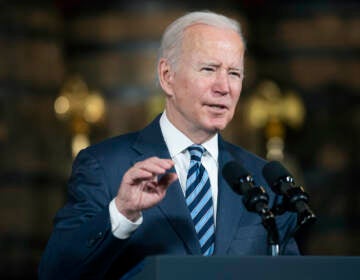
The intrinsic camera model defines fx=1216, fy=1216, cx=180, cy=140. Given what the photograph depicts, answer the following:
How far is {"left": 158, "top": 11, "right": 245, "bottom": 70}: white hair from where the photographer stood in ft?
11.0

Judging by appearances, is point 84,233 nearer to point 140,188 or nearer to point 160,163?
point 140,188

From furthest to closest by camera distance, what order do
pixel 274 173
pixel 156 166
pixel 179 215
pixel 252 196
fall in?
pixel 179 215 < pixel 274 173 < pixel 252 196 < pixel 156 166

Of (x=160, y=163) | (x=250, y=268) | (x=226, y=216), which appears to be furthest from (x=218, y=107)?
(x=250, y=268)

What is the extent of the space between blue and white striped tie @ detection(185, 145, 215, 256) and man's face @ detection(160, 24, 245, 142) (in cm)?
9

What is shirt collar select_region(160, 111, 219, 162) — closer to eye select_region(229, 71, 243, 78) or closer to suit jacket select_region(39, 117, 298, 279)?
suit jacket select_region(39, 117, 298, 279)

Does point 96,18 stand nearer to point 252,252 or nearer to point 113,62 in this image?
point 113,62

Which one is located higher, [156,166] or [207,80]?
[207,80]

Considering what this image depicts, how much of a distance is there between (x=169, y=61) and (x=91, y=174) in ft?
1.43

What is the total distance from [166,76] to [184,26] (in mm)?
172

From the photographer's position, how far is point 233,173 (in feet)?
9.64

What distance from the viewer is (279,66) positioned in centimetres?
880

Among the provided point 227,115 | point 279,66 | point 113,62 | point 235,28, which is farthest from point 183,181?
point 279,66

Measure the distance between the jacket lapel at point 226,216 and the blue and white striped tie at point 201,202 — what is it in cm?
3

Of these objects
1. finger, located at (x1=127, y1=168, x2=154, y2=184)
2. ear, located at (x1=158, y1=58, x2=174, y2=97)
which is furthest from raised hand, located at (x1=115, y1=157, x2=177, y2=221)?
ear, located at (x1=158, y1=58, x2=174, y2=97)
